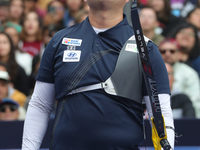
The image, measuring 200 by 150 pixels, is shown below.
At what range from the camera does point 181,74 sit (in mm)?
5316

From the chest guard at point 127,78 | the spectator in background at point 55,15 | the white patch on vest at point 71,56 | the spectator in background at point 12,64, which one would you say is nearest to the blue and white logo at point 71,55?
Answer: the white patch on vest at point 71,56

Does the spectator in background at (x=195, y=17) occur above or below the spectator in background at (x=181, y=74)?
above

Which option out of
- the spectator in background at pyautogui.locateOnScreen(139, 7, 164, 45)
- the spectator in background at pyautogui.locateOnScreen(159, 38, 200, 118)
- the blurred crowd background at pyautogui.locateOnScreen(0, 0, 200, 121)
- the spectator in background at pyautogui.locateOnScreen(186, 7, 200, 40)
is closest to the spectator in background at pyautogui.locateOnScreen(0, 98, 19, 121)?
the blurred crowd background at pyautogui.locateOnScreen(0, 0, 200, 121)

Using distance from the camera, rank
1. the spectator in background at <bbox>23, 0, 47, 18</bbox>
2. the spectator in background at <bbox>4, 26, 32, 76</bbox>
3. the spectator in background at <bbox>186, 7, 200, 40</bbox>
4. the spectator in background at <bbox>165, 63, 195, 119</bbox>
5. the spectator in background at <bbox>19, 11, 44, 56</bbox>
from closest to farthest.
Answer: the spectator in background at <bbox>165, 63, 195, 119</bbox> < the spectator in background at <bbox>4, 26, 32, 76</bbox> < the spectator in background at <bbox>19, 11, 44, 56</bbox> < the spectator in background at <bbox>186, 7, 200, 40</bbox> < the spectator in background at <bbox>23, 0, 47, 18</bbox>

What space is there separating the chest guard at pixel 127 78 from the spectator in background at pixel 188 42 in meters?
3.91

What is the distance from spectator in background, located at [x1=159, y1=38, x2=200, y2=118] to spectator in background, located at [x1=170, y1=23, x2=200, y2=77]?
15.4 inches

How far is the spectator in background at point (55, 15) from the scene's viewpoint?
6698mm

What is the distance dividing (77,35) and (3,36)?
3918mm

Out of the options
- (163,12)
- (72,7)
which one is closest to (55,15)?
(72,7)

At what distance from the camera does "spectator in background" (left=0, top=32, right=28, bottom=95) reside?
5.54m

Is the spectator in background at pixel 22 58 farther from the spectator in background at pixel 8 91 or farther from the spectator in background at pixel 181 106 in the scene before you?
the spectator in background at pixel 181 106

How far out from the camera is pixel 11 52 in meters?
5.75

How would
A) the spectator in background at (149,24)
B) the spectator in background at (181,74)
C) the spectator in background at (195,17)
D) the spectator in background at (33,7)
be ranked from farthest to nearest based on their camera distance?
the spectator in background at (33,7)
the spectator in background at (195,17)
the spectator in background at (149,24)
the spectator in background at (181,74)

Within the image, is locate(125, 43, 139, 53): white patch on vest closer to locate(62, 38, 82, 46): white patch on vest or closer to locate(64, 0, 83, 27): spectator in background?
locate(62, 38, 82, 46): white patch on vest
